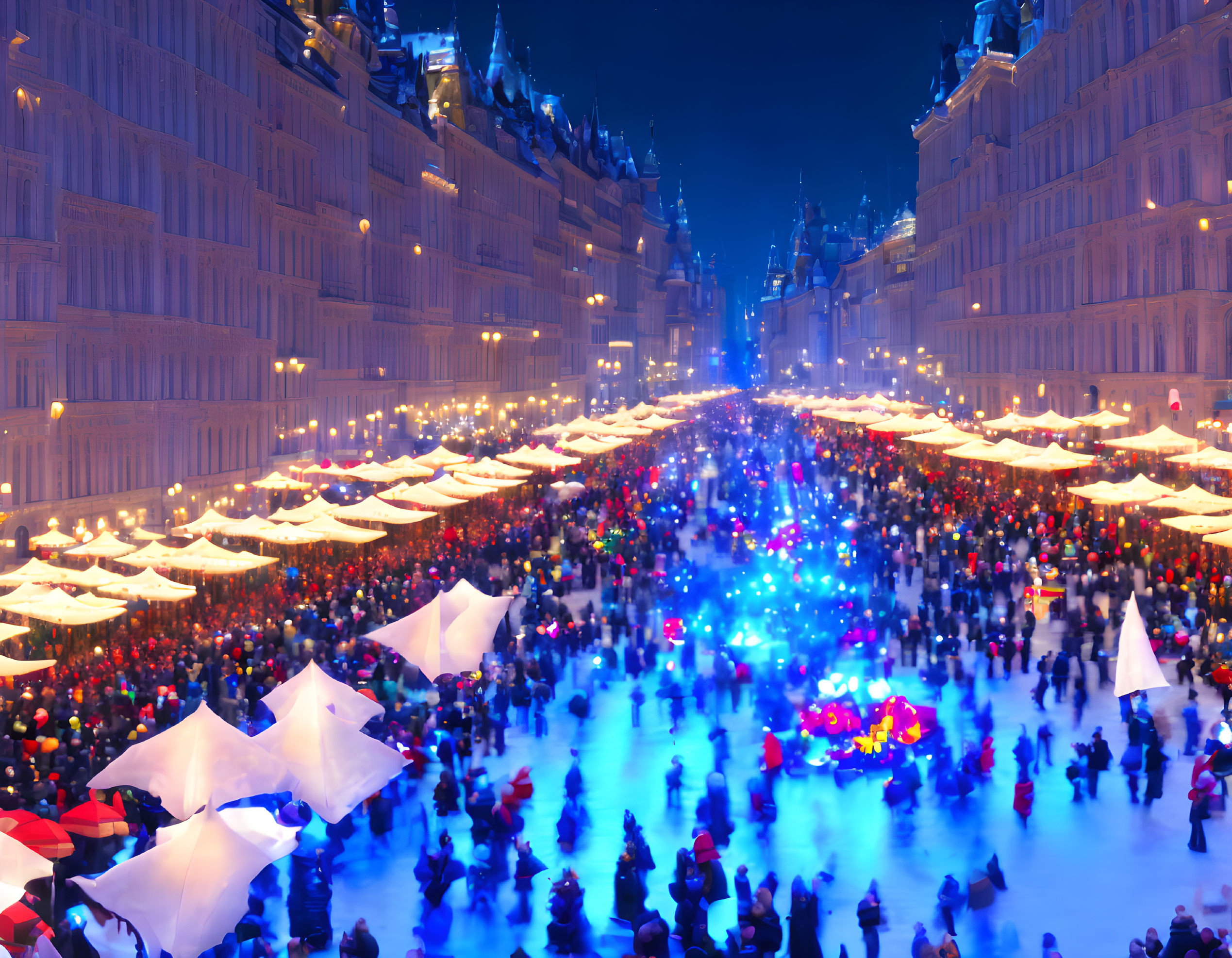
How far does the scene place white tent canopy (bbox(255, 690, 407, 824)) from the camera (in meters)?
15.7

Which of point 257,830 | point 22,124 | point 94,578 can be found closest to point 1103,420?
point 22,124

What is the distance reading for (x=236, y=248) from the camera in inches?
1714

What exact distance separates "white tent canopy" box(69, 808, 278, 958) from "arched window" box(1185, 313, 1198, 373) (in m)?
46.9

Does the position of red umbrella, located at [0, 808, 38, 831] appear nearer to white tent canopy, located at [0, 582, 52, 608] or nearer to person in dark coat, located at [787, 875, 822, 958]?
white tent canopy, located at [0, 582, 52, 608]

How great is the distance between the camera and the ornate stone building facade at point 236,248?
107 ft

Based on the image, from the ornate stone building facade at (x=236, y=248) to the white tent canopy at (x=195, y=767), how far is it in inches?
689

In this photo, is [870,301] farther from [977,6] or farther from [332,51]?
[332,51]

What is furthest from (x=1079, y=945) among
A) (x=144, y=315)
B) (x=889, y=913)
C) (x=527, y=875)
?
(x=144, y=315)

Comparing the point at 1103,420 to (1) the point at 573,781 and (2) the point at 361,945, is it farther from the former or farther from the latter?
(2) the point at 361,945

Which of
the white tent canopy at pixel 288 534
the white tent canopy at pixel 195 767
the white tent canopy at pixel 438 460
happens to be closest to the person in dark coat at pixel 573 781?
the white tent canopy at pixel 195 767

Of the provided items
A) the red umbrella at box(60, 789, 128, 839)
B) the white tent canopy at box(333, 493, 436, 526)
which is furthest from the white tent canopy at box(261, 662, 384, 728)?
the white tent canopy at box(333, 493, 436, 526)

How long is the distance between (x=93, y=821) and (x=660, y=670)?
39.0 feet

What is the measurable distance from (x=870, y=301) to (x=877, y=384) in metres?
10.00

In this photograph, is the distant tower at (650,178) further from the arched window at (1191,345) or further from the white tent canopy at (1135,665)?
the white tent canopy at (1135,665)
